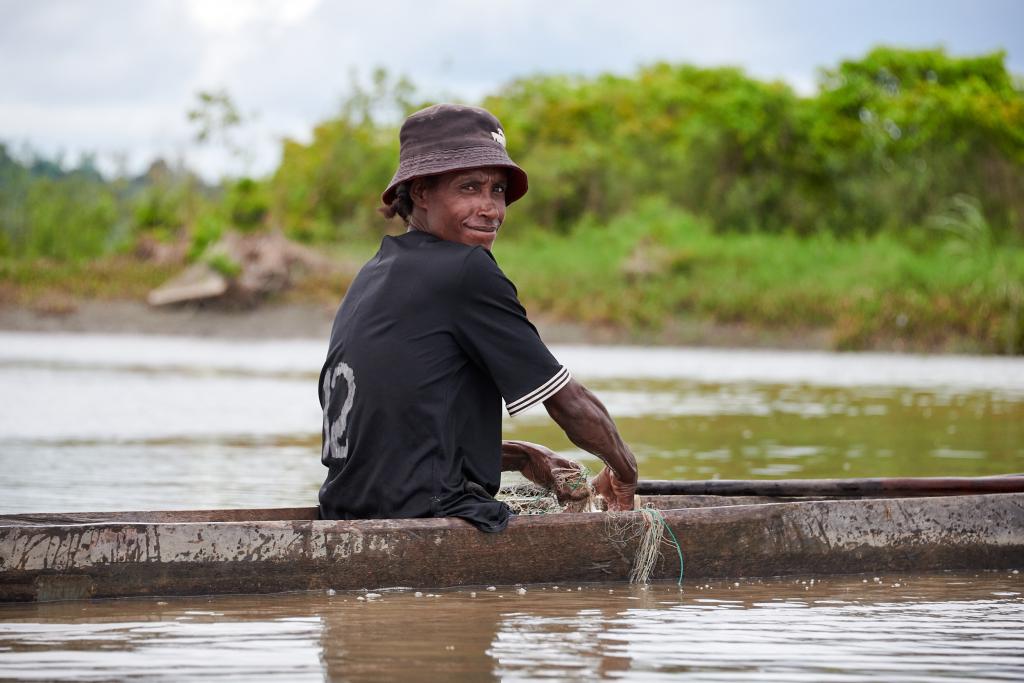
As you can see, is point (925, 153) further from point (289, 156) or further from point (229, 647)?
point (229, 647)

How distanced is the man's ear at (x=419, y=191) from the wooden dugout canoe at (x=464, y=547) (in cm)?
105

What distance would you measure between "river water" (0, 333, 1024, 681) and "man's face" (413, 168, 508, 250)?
1202mm

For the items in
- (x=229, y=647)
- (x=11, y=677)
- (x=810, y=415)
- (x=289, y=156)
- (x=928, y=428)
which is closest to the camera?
(x=11, y=677)

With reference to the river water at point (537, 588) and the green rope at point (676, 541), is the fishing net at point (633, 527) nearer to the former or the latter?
the green rope at point (676, 541)

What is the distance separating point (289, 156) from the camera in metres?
50.8

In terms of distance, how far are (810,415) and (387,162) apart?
94.7ft

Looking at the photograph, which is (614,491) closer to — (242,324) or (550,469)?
(550,469)

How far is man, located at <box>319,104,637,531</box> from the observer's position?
455cm

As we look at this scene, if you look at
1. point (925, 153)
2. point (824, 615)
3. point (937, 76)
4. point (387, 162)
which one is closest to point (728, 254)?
point (925, 153)

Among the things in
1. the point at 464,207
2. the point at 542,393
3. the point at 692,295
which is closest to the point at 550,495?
the point at 542,393

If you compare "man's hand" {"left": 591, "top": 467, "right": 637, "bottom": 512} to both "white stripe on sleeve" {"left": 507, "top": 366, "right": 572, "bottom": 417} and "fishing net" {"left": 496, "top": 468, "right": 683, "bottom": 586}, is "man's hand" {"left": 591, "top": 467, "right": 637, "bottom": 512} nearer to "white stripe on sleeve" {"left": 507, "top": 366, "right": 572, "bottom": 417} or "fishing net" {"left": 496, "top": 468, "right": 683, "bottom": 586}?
"fishing net" {"left": 496, "top": 468, "right": 683, "bottom": 586}

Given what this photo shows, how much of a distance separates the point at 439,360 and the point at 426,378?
0.07m

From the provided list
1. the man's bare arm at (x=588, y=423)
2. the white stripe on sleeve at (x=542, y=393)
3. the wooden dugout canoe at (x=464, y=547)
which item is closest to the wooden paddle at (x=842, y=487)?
the wooden dugout canoe at (x=464, y=547)

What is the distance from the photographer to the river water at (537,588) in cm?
392
